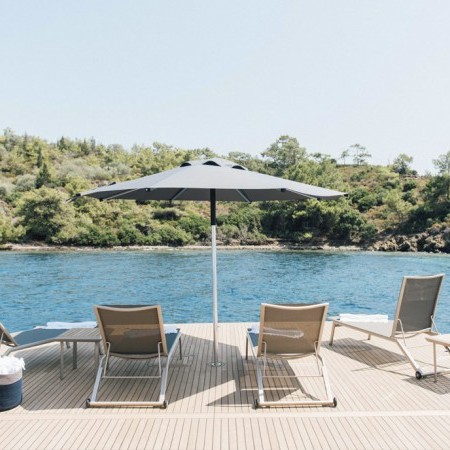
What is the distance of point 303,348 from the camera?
3145 mm

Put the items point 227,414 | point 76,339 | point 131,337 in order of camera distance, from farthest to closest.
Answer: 1. point 76,339
2. point 131,337
3. point 227,414

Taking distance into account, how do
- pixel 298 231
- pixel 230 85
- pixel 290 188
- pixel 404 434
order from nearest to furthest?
pixel 404 434 < pixel 290 188 < pixel 230 85 < pixel 298 231

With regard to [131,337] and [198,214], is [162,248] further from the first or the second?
[131,337]

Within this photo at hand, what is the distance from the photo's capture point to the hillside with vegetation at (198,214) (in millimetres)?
29500

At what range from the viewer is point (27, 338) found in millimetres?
3748

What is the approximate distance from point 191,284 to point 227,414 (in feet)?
41.4

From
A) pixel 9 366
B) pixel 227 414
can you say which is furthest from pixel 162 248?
pixel 227 414

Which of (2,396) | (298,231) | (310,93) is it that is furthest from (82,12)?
(298,231)

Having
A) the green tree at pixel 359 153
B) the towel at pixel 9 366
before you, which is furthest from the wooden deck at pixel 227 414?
the green tree at pixel 359 153

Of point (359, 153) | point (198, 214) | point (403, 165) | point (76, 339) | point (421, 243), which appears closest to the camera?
point (76, 339)

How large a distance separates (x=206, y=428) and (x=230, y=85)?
1826 centimetres

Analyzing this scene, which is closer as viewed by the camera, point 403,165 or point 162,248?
point 162,248

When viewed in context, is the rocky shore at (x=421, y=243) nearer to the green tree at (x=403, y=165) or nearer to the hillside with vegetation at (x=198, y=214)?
the hillside with vegetation at (x=198, y=214)

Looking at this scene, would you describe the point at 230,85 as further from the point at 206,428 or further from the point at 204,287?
the point at 206,428
